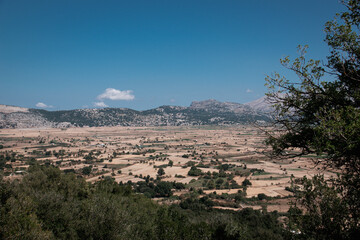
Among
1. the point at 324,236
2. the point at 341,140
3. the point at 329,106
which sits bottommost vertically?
the point at 324,236

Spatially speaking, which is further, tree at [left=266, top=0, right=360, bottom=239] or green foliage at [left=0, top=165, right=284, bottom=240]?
green foliage at [left=0, top=165, right=284, bottom=240]

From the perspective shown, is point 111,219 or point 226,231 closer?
point 111,219

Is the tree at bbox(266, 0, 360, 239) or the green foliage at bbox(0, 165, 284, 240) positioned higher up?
the tree at bbox(266, 0, 360, 239)

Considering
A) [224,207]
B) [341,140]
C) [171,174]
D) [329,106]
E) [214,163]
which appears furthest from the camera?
[214,163]

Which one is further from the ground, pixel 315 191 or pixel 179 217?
pixel 315 191

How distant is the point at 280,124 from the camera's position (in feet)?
30.3

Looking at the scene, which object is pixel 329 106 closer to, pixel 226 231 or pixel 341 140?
pixel 341 140

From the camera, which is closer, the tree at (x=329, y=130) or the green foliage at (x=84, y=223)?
the tree at (x=329, y=130)

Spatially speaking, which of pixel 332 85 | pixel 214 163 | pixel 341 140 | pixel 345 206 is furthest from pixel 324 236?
pixel 214 163

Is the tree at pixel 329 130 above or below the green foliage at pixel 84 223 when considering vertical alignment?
above

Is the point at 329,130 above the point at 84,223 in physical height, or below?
above

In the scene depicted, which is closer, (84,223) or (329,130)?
(329,130)

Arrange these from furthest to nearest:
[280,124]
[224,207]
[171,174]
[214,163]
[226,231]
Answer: [214,163]
[171,174]
[224,207]
[226,231]
[280,124]

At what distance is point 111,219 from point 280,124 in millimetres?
14913
